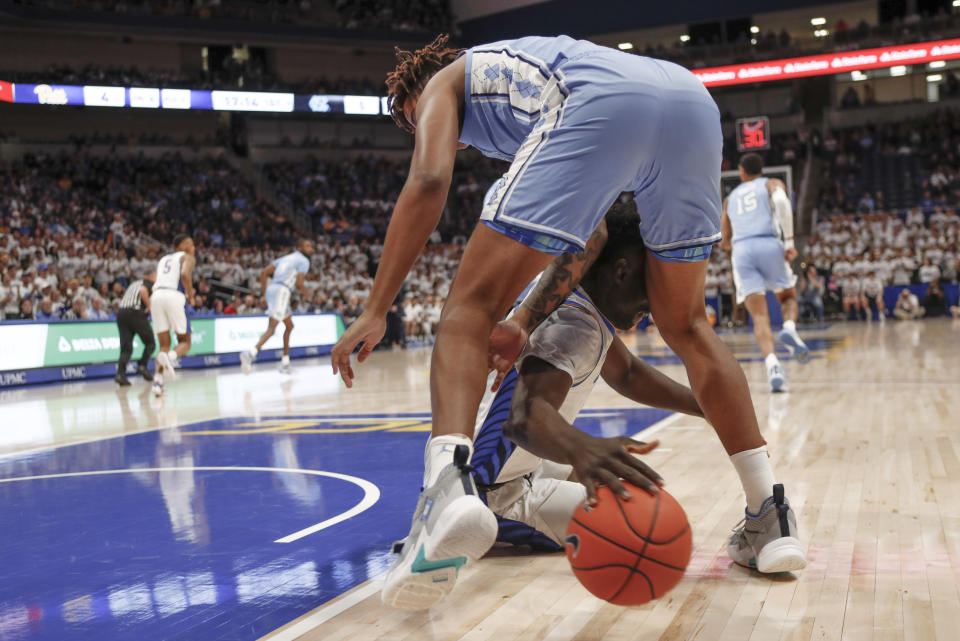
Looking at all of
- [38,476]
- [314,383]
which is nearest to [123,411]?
[314,383]

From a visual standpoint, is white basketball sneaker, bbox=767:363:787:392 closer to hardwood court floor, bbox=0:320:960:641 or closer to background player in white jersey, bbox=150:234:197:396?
hardwood court floor, bbox=0:320:960:641

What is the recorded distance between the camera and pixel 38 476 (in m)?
4.48

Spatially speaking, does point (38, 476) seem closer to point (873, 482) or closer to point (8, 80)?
point (873, 482)

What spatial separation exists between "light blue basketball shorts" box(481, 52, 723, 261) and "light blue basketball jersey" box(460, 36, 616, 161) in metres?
0.06

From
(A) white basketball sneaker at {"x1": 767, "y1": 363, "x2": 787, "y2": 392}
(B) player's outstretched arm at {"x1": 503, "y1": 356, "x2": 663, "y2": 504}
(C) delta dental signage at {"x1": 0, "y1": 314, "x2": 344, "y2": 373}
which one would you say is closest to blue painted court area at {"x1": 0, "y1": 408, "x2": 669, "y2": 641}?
(B) player's outstretched arm at {"x1": 503, "y1": 356, "x2": 663, "y2": 504}

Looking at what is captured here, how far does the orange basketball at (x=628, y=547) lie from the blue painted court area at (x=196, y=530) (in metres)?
0.74

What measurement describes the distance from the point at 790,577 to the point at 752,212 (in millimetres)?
5413

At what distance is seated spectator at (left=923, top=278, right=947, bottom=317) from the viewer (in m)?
20.5

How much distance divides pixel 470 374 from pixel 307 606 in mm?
777

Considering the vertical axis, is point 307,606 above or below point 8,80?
below

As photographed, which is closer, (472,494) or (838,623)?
(472,494)

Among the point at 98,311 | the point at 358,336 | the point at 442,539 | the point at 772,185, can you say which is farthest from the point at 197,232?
the point at 442,539

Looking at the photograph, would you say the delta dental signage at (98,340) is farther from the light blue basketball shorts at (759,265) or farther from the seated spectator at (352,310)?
the light blue basketball shorts at (759,265)

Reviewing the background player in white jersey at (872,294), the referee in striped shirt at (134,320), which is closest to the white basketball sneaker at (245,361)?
the referee in striped shirt at (134,320)
